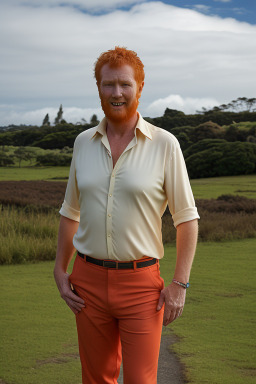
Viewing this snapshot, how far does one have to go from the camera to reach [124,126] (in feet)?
9.36

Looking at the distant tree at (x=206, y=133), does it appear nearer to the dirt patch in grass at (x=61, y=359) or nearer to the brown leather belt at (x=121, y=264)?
the dirt patch in grass at (x=61, y=359)

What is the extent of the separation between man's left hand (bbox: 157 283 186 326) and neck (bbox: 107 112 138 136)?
0.80 m

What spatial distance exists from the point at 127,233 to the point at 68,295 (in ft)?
1.52

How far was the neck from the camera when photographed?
2.84m

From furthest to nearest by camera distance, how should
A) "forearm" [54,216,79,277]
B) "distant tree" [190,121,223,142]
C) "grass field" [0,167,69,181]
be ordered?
"distant tree" [190,121,223,142] → "grass field" [0,167,69,181] → "forearm" [54,216,79,277]

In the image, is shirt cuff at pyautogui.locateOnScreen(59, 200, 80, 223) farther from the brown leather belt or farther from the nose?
the nose

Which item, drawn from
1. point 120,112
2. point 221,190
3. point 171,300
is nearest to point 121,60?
point 120,112

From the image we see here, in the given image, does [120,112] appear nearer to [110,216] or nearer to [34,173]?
[110,216]

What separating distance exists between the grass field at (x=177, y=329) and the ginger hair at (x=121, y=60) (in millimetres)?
2517

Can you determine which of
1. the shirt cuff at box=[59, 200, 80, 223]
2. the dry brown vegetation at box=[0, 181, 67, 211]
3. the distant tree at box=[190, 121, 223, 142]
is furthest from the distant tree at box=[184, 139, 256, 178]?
the shirt cuff at box=[59, 200, 80, 223]

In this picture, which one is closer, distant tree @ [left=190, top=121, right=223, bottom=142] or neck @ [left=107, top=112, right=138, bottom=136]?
neck @ [left=107, top=112, right=138, bottom=136]

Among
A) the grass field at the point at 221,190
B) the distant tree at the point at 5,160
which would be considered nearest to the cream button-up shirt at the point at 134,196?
the grass field at the point at 221,190

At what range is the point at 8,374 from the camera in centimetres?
437

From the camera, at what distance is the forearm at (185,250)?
8.79 feet
